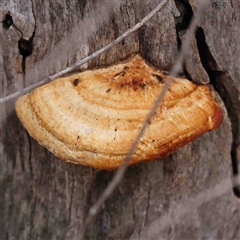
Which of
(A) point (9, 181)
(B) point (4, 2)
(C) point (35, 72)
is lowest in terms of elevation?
(A) point (9, 181)

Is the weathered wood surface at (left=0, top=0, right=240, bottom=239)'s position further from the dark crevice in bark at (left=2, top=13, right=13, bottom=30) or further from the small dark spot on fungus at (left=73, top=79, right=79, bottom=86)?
the small dark spot on fungus at (left=73, top=79, right=79, bottom=86)

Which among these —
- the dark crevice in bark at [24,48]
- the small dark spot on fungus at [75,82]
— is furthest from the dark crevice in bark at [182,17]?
the dark crevice in bark at [24,48]

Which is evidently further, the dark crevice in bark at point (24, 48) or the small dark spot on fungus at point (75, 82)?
the dark crevice in bark at point (24, 48)

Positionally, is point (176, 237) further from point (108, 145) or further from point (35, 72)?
point (35, 72)

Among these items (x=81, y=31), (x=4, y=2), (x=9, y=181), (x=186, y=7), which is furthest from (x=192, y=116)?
(x=9, y=181)

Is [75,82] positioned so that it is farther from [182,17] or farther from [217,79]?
[217,79]

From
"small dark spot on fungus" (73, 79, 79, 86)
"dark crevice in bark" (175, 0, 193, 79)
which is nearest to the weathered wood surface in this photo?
"dark crevice in bark" (175, 0, 193, 79)

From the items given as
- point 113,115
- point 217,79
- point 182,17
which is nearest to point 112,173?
point 113,115

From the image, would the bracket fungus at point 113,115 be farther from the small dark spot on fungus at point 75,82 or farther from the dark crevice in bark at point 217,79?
the dark crevice in bark at point 217,79
